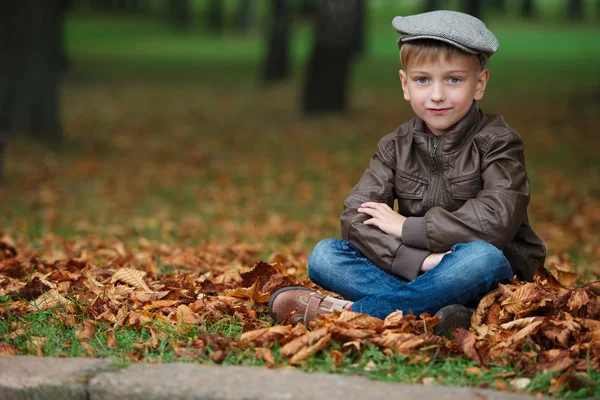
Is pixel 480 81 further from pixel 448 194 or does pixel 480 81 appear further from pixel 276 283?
pixel 276 283

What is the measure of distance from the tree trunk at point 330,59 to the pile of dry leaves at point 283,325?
10.4 m

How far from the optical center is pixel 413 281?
387 centimetres

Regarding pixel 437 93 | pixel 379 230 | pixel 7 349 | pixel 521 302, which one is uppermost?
pixel 437 93

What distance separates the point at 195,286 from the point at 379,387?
71.2 inches

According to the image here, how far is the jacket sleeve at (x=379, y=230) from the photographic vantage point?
3.93 metres

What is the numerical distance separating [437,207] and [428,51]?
720 mm

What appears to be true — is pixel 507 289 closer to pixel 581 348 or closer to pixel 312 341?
pixel 581 348

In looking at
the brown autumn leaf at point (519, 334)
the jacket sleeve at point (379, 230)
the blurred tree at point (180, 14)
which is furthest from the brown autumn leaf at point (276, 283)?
the blurred tree at point (180, 14)

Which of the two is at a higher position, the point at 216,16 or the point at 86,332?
the point at 86,332

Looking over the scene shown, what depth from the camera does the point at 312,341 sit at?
3.47m

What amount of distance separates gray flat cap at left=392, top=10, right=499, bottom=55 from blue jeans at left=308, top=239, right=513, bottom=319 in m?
0.89

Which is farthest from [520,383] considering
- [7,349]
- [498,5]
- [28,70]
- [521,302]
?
[498,5]

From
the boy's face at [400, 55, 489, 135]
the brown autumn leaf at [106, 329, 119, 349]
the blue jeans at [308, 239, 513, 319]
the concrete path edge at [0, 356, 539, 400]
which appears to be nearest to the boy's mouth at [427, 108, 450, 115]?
the boy's face at [400, 55, 489, 135]

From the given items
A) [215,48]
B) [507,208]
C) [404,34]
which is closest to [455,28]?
[404,34]
